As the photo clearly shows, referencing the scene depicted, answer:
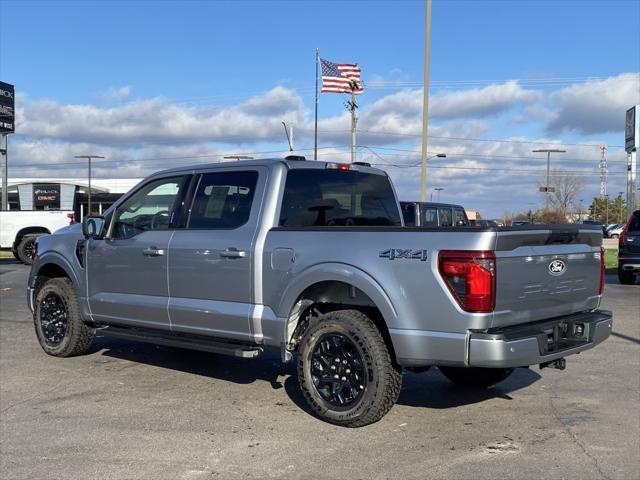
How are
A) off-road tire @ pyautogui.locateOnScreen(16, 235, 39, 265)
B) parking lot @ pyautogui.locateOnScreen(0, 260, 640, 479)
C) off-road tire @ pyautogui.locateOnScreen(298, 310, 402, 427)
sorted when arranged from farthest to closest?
1. off-road tire @ pyautogui.locateOnScreen(16, 235, 39, 265)
2. off-road tire @ pyautogui.locateOnScreen(298, 310, 402, 427)
3. parking lot @ pyautogui.locateOnScreen(0, 260, 640, 479)

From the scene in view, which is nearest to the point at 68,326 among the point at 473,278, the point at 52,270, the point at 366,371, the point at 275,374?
the point at 52,270

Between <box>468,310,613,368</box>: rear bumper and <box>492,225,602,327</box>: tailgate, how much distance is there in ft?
0.26

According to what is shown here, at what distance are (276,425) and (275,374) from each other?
1.70m

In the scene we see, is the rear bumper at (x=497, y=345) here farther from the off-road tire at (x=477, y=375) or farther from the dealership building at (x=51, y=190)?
the dealership building at (x=51, y=190)

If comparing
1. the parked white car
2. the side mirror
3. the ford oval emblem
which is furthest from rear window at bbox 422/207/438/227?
the parked white car

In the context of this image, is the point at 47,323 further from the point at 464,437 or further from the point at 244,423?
the point at 464,437

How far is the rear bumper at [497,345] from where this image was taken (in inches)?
176

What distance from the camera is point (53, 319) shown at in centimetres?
771

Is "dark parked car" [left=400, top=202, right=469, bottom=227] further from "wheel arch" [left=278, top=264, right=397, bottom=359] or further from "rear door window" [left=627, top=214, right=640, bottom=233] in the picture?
"wheel arch" [left=278, top=264, right=397, bottom=359]

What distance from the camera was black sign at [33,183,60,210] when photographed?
72.2 metres

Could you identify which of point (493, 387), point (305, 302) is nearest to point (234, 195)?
point (305, 302)

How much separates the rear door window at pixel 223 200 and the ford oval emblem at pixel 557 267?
2.50 meters

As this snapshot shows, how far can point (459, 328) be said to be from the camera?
454cm

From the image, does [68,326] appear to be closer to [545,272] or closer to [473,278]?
[473,278]
